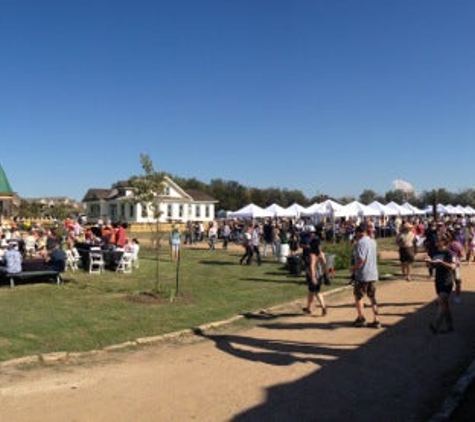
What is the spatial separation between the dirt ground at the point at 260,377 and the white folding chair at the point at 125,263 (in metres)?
8.62

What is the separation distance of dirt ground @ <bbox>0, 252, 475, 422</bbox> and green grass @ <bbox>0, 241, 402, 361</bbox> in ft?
2.71

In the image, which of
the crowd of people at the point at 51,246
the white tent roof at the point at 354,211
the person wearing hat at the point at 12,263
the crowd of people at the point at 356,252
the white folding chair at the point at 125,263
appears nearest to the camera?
the crowd of people at the point at 356,252

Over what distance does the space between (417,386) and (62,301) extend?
8.03m

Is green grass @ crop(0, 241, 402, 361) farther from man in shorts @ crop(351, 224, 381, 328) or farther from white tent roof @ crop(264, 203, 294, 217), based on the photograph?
white tent roof @ crop(264, 203, 294, 217)

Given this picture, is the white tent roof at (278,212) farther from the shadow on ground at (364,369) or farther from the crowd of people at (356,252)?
the shadow on ground at (364,369)

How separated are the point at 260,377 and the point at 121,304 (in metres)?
5.87

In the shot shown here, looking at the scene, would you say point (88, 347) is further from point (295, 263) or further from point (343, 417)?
point (295, 263)

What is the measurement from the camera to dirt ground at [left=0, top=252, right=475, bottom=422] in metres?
6.04

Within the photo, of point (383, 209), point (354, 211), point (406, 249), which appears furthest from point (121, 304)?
point (383, 209)

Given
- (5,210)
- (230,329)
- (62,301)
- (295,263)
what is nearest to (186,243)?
(5,210)

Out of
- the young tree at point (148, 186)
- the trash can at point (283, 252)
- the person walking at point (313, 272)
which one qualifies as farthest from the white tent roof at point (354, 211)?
the person walking at point (313, 272)

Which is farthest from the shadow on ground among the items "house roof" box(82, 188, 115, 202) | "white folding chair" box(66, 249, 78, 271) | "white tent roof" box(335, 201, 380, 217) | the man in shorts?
"house roof" box(82, 188, 115, 202)

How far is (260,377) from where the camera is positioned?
23.8 ft

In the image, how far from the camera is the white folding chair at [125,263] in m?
18.6
